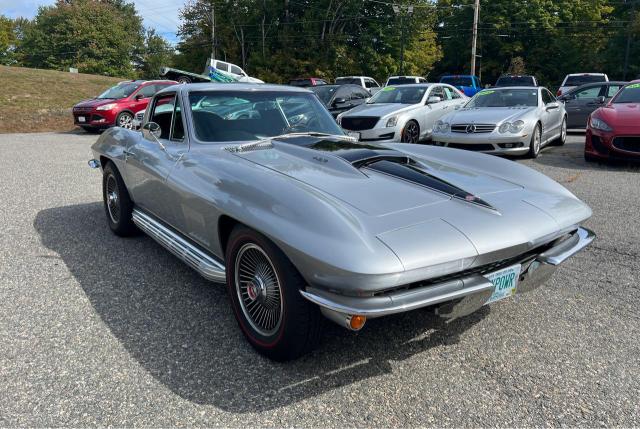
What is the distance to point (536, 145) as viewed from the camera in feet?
29.6

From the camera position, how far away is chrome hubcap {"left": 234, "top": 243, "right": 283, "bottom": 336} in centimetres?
246

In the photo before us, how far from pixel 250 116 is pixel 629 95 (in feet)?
27.2

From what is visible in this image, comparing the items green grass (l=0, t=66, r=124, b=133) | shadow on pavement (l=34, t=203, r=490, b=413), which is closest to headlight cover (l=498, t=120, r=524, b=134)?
shadow on pavement (l=34, t=203, r=490, b=413)

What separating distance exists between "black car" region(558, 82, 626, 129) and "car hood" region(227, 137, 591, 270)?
11.0m

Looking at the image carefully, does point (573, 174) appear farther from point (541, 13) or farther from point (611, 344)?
point (541, 13)

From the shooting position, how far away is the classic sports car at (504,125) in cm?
856

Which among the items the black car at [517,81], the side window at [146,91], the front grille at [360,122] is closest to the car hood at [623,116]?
the front grille at [360,122]

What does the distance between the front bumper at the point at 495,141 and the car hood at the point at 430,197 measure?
5.13 metres

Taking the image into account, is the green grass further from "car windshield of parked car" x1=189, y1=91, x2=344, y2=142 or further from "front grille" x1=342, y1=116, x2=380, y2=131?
"car windshield of parked car" x1=189, y1=91, x2=344, y2=142

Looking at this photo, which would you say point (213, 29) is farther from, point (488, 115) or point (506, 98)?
point (488, 115)

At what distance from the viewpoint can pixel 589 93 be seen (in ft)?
43.8

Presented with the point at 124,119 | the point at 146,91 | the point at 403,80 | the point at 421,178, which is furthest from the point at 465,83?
the point at 421,178

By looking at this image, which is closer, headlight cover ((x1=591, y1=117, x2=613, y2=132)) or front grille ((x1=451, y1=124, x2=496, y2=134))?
headlight cover ((x1=591, y1=117, x2=613, y2=132))

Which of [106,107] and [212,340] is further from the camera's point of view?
[106,107]
